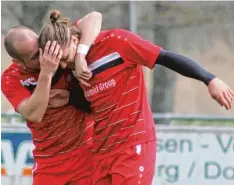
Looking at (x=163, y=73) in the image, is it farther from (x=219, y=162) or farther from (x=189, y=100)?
(x=219, y=162)

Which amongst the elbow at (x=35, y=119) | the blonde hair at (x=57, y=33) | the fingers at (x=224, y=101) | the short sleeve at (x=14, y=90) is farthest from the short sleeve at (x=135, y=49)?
the short sleeve at (x=14, y=90)

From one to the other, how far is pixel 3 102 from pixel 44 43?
4.55m

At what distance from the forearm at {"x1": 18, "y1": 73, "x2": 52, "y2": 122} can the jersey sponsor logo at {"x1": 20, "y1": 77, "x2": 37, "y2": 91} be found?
0.54ft

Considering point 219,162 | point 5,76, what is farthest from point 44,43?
point 219,162

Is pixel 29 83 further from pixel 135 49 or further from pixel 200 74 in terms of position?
pixel 200 74

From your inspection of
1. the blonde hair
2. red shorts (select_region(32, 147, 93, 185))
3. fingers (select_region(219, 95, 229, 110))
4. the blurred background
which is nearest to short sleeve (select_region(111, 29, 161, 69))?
the blonde hair

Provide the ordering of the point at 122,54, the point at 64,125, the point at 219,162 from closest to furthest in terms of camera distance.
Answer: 1. the point at 122,54
2. the point at 64,125
3. the point at 219,162

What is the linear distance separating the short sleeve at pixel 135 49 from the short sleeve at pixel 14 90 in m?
0.78

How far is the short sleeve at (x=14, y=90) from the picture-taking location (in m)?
5.38

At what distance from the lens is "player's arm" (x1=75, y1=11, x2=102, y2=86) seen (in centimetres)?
489

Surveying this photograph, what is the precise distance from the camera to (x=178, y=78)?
930 cm

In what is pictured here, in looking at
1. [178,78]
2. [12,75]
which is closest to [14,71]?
[12,75]

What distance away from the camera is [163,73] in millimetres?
9234

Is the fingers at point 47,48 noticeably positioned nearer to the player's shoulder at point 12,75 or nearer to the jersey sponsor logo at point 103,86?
the jersey sponsor logo at point 103,86
